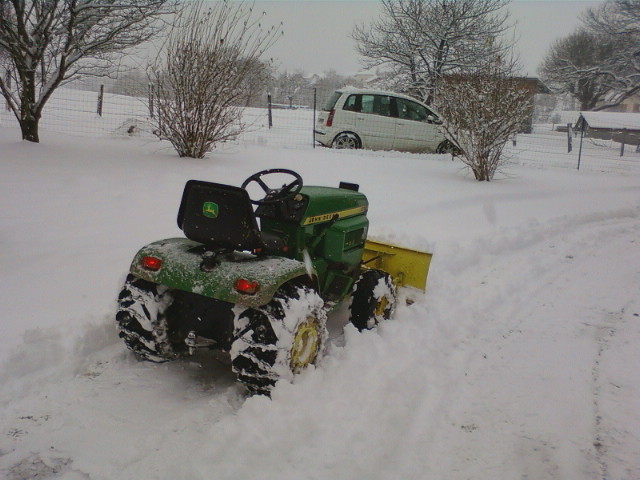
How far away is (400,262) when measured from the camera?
4.22 metres

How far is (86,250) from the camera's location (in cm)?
448

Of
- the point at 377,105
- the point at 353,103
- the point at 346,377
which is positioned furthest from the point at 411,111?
the point at 346,377

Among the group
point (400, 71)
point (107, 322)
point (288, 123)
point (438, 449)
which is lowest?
point (438, 449)

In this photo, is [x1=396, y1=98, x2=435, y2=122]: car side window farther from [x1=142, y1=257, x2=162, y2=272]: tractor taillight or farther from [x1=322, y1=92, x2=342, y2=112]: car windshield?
[x1=142, y1=257, x2=162, y2=272]: tractor taillight

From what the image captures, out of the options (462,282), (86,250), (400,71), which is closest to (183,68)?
(86,250)

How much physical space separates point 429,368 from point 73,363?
2101 mm

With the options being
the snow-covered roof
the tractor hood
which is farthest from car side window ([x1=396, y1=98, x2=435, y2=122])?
the snow-covered roof

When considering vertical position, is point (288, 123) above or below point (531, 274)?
above

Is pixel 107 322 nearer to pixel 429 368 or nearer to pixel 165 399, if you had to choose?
pixel 165 399

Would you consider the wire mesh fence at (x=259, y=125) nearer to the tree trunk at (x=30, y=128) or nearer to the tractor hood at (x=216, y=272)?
the tree trunk at (x=30, y=128)

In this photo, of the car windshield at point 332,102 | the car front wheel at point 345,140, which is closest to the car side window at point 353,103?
the car windshield at point 332,102

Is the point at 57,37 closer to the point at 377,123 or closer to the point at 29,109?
the point at 29,109

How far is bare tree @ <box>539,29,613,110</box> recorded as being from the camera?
37375 millimetres

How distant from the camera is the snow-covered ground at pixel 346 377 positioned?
7.70 feet
